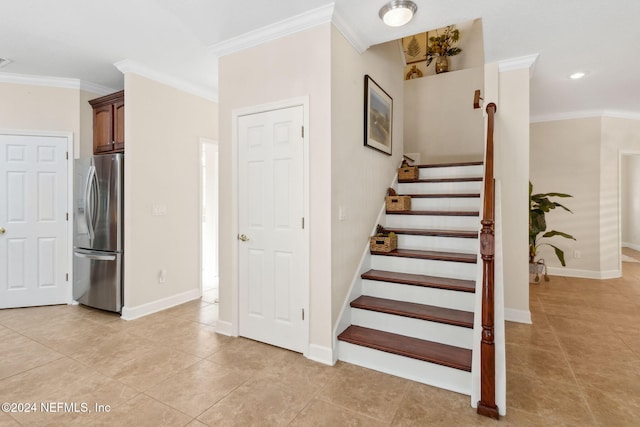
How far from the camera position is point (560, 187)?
532cm

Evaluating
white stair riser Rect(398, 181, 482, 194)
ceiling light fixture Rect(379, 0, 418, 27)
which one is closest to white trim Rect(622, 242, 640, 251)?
white stair riser Rect(398, 181, 482, 194)

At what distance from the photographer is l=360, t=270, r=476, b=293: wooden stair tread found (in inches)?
98.4

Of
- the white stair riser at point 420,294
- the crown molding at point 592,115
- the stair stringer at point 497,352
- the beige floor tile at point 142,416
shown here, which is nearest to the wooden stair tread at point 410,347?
the stair stringer at point 497,352

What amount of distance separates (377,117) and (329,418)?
2.74 meters

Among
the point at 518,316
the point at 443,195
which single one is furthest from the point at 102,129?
the point at 518,316

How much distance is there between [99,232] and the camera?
3.53 m

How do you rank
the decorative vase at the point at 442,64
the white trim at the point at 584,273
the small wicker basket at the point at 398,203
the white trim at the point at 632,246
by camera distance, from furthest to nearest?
the white trim at the point at 632,246 < the white trim at the point at 584,273 < the decorative vase at the point at 442,64 < the small wicker basket at the point at 398,203

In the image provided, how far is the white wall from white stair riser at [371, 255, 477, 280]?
8177 mm

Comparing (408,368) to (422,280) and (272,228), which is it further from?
(272,228)

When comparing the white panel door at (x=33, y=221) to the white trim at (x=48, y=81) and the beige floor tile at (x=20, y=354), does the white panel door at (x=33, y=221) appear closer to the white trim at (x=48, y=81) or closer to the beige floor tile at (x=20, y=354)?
the white trim at (x=48, y=81)

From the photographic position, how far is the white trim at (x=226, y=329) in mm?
2925

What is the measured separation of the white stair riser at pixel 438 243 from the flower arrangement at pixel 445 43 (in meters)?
3.31

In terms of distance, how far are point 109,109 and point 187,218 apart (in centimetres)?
153

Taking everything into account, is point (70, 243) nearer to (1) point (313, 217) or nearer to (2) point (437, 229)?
(1) point (313, 217)
